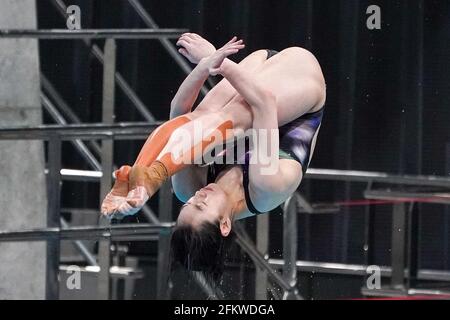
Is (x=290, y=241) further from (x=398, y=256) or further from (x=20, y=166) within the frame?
(x=20, y=166)

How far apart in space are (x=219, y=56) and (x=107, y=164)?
5.55 feet

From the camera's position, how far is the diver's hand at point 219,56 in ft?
14.4

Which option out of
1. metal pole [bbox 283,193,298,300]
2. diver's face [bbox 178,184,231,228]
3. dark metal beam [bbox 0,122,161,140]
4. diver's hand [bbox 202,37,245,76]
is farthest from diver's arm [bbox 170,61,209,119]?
metal pole [bbox 283,193,298,300]

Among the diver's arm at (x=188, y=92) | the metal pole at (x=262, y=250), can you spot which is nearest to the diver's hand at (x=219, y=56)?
the diver's arm at (x=188, y=92)

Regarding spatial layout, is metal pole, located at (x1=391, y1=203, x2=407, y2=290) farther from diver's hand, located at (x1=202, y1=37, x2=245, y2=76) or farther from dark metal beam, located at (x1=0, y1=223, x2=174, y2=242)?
diver's hand, located at (x1=202, y1=37, x2=245, y2=76)

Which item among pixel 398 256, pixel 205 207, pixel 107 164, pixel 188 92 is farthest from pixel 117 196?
pixel 398 256

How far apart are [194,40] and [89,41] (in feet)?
6.74

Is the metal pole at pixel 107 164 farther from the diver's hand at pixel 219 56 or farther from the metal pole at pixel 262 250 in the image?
the diver's hand at pixel 219 56

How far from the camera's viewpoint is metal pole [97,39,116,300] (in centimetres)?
600

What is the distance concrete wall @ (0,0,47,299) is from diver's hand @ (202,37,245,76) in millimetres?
1636

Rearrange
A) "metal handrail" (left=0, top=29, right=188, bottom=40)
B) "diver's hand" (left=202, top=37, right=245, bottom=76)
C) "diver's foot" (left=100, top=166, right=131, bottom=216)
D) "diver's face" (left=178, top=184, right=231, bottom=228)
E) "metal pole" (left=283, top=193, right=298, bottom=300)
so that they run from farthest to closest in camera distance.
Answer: "metal pole" (left=283, top=193, right=298, bottom=300) < "metal handrail" (left=0, top=29, right=188, bottom=40) < "diver's face" (left=178, top=184, right=231, bottom=228) < "diver's hand" (left=202, top=37, right=245, bottom=76) < "diver's foot" (left=100, top=166, right=131, bottom=216)

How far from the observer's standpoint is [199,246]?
14.7 feet

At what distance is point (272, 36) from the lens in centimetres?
689

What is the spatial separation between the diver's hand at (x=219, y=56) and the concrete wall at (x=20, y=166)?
1.64 metres
